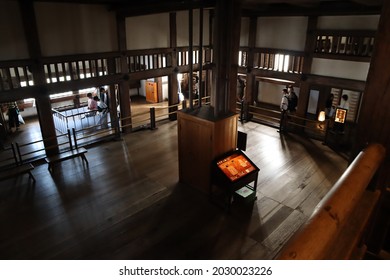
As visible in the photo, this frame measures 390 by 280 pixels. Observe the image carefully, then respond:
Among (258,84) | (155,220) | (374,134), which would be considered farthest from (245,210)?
(258,84)

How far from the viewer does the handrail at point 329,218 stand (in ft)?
2.64

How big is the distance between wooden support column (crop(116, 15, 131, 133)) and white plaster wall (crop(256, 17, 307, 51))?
5.40 meters

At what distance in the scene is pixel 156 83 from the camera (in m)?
Result: 15.1

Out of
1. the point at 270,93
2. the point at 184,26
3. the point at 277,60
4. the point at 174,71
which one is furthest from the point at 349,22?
the point at 270,93

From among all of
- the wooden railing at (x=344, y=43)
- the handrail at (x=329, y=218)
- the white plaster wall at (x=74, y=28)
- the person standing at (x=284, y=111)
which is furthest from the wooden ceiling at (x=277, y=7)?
the handrail at (x=329, y=218)

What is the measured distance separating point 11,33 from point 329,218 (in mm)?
8986

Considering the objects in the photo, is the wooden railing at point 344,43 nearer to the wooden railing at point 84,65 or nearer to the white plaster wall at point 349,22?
the white plaster wall at point 349,22

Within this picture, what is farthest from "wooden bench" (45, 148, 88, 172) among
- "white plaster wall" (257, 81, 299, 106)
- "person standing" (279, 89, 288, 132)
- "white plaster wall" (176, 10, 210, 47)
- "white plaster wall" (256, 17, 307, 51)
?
"white plaster wall" (257, 81, 299, 106)

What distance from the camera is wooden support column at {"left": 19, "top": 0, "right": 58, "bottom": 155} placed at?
7598 mm

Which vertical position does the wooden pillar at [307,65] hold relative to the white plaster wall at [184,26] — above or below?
below

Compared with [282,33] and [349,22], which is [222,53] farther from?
[282,33]

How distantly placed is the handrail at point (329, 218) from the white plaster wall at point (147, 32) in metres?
10.1

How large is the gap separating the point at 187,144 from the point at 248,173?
5.42 feet

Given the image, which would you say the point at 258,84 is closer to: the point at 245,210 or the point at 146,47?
the point at 146,47
